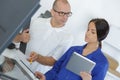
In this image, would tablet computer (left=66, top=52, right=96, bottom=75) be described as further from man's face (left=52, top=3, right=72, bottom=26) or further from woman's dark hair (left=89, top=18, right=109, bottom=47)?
man's face (left=52, top=3, right=72, bottom=26)

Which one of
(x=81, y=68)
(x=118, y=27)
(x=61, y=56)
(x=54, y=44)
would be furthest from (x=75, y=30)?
(x=81, y=68)

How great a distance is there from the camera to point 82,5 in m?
2.26

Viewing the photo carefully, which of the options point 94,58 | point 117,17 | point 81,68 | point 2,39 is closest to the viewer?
point 2,39

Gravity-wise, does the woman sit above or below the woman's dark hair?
below

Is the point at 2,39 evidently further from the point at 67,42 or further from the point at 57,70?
the point at 67,42

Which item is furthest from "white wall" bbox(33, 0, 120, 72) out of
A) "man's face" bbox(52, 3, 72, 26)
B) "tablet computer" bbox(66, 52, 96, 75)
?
"tablet computer" bbox(66, 52, 96, 75)

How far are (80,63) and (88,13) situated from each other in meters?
1.07

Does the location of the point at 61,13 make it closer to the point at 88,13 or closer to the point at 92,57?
the point at 92,57

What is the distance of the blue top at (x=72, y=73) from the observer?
4.68 feet

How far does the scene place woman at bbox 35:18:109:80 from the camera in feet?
4.69

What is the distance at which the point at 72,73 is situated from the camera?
1444mm

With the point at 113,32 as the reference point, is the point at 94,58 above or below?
above

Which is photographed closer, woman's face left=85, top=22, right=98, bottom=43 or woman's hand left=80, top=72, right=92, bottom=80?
woman's hand left=80, top=72, right=92, bottom=80

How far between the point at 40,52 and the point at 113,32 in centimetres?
81
